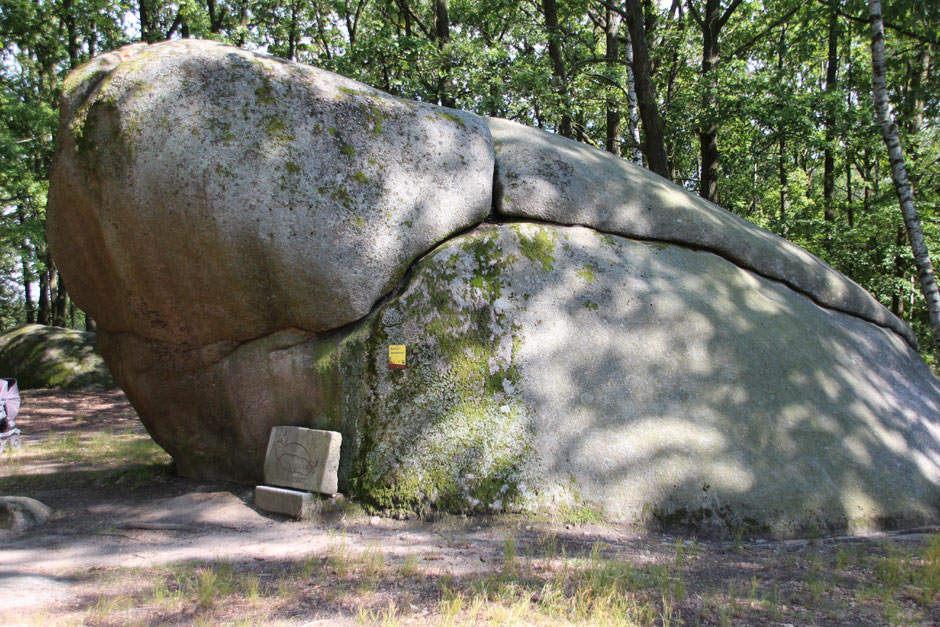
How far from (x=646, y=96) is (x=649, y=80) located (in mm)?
446

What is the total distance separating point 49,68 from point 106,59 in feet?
55.2

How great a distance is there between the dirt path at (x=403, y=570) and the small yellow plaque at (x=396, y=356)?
1.37m

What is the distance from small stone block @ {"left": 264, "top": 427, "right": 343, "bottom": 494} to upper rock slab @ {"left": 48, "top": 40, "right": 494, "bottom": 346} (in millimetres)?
1082

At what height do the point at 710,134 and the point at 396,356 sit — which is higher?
the point at 710,134

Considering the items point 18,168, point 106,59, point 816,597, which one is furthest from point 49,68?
point 816,597

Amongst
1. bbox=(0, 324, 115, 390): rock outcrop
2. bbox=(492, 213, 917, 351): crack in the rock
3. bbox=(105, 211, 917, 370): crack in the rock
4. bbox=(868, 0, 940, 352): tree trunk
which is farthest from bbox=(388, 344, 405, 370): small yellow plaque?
bbox=(0, 324, 115, 390): rock outcrop

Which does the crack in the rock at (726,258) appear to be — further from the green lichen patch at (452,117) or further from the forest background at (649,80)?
the forest background at (649,80)

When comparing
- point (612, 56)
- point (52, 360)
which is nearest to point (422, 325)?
point (612, 56)

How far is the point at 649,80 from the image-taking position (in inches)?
484

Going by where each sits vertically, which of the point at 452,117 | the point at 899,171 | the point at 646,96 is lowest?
the point at 452,117

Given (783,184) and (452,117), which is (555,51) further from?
Result: (783,184)

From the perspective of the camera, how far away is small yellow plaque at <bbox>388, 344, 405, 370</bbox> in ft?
19.1

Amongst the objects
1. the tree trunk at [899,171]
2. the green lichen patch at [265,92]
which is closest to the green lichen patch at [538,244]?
the green lichen patch at [265,92]

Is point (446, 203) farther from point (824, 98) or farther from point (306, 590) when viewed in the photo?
point (824, 98)
